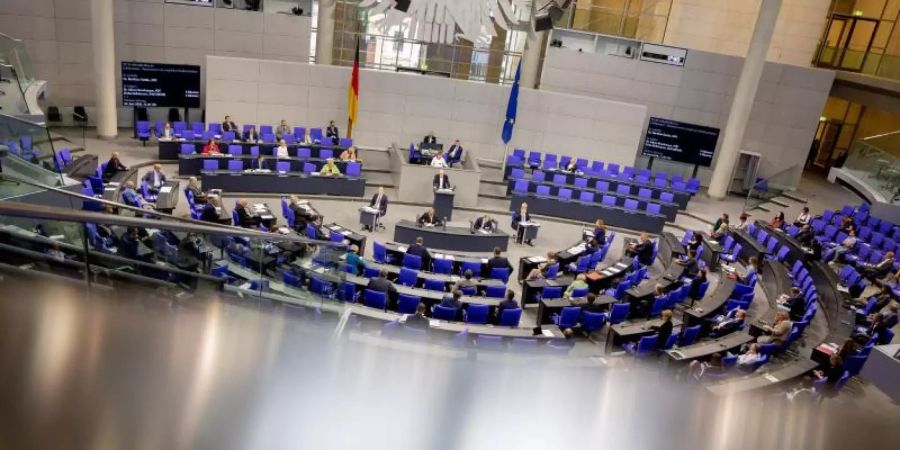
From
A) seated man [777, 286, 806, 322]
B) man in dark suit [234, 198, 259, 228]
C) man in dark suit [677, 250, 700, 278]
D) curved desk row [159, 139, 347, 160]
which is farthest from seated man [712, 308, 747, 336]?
curved desk row [159, 139, 347, 160]

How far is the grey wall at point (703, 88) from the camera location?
2103 cm

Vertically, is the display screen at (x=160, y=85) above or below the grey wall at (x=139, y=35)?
below

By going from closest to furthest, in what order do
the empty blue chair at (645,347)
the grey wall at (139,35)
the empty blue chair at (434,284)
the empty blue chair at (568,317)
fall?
the empty blue chair at (645,347) < the empty blue chair at (568,317) < the empty blue chair at (434,284) < the grey wall at (139,35)

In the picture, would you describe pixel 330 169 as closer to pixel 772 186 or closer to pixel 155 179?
pixel 155 179

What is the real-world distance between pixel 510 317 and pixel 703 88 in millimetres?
14999

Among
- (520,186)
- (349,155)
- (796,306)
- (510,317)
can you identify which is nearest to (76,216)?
(510,317)

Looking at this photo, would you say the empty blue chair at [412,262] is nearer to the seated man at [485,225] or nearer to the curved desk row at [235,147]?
the seated man at [485,225]

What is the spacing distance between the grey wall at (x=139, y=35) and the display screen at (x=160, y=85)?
0.87 metres

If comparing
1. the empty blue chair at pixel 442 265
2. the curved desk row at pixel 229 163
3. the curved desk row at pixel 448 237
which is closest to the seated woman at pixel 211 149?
→ the curved desk row at pixel 229 163

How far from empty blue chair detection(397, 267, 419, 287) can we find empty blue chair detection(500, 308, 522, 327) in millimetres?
1795

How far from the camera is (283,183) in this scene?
51.9 ft

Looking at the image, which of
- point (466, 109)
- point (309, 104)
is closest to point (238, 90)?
point (309, 104)

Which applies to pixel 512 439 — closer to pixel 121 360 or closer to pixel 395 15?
pixel 121 360

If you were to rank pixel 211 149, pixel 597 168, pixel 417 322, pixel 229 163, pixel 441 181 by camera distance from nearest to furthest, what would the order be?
1. pixel 417 322
2. pixel 229 163
3. pixel 211 149
4. pixel 441 181
5. pixel 597 168
